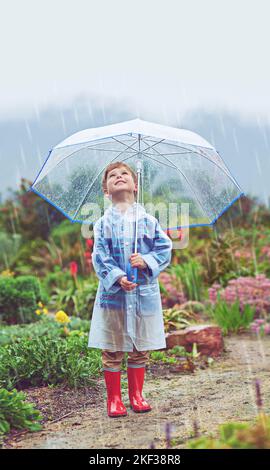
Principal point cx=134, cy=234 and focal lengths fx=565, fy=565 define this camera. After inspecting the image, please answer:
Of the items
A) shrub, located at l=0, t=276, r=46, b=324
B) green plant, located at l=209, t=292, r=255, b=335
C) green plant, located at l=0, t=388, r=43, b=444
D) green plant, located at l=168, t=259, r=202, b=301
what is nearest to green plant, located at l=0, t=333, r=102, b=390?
green plant, located at l=0, t=388, r=43, b=444

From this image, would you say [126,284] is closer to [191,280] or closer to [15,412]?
[15,412]

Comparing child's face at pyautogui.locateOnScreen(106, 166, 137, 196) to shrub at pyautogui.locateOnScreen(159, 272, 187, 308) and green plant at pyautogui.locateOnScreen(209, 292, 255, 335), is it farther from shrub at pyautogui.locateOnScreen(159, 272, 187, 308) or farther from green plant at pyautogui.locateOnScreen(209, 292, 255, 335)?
shrub at pyautogui.locateOnScreen(159, 272, 187, 308)

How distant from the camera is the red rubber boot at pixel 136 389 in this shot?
13.7 feet

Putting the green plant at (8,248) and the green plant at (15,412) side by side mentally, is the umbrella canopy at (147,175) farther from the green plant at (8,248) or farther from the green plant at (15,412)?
the green plant at (8,248)

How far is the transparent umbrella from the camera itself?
432cm

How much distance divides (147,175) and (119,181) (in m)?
0.52

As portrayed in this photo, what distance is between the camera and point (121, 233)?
4.06 m

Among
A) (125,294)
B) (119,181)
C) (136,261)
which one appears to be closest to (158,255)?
(136,261)

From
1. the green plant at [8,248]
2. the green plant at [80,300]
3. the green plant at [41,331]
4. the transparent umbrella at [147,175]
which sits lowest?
the green plant at [8,248]

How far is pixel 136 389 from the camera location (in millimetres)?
4223

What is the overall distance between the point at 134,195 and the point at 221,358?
282 centimetres

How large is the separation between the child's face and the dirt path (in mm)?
1647

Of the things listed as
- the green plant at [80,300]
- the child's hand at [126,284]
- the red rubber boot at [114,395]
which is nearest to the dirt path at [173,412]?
the red rubber boot at [114,395]
